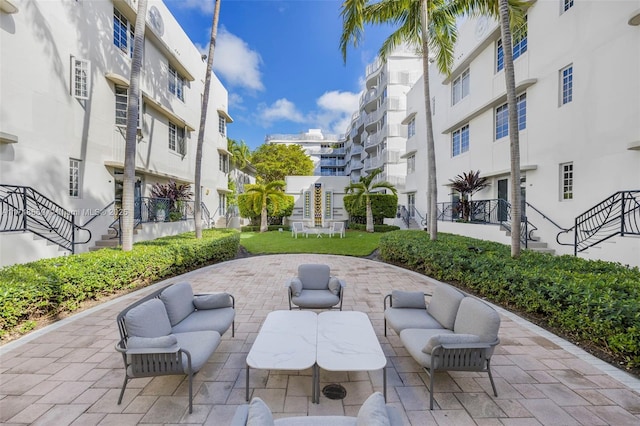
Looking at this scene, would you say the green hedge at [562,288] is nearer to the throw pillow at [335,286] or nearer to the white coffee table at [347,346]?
the white coffee table at [347,346]

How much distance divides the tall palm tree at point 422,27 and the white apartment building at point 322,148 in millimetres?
46013

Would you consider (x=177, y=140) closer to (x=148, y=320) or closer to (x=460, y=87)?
(x=148, y=320)

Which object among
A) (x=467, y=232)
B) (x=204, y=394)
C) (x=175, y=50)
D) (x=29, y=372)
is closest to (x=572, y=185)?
(x=467, y=232)

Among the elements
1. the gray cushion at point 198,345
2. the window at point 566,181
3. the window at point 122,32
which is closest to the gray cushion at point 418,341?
the gray cushion at point 198,345

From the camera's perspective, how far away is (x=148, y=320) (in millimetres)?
3111

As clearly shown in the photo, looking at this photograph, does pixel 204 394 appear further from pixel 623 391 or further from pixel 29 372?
pixel 623 391

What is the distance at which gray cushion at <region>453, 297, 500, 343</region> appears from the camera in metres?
2.93

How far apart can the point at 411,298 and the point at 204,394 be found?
10.3 feet

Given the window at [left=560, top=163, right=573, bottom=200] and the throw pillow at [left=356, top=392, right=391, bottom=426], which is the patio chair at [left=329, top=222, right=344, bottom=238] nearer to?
the window at [left=560, top=163, right=573, bottom=200]

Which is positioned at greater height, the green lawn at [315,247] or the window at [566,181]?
the window at [566,181]

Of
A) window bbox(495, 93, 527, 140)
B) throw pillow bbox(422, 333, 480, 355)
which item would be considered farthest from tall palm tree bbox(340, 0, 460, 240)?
throw pillow bbox(422, 333, 480, 355)

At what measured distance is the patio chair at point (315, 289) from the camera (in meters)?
4.84

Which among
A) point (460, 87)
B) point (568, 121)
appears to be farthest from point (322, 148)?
point (568, 121)

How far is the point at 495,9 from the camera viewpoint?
28.7 ft
